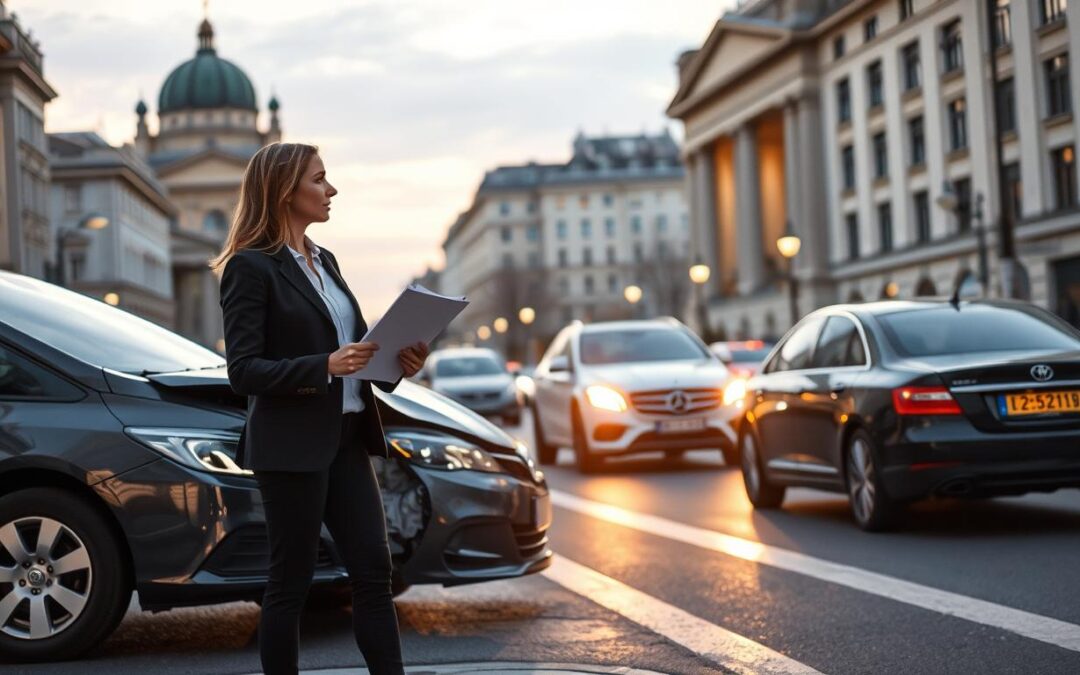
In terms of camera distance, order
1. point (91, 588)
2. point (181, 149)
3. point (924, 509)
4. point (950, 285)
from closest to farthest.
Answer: point (91, 588), point (924, 509), point (950, 285), point (181, 149)

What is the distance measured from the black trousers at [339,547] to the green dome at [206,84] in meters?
163

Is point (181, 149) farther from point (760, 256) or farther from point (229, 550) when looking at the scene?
point (229, 550)

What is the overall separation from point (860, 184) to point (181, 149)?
354ft

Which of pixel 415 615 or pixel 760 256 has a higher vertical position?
pixel 760 256

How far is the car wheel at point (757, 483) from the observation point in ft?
42.2

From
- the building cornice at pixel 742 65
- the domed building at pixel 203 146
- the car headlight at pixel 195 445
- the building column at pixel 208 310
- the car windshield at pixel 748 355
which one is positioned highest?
the domed building at pixel 203 146

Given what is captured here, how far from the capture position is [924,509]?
40.1 ft

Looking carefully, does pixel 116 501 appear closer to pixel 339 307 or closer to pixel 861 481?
pixel 339 307

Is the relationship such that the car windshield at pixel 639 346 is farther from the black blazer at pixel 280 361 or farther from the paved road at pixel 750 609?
the black blazer at pixel 280 361

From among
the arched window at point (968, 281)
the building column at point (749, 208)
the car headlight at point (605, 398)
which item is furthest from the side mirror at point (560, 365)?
the building column at point (749, 208)

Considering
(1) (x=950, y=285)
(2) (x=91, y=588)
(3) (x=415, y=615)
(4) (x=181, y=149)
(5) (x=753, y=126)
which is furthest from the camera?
(4) (x=181, y=149)

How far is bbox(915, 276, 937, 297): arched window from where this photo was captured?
61344 mm

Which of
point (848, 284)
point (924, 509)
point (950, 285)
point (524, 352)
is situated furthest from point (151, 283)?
point (924, 509)

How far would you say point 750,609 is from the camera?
775 cm
